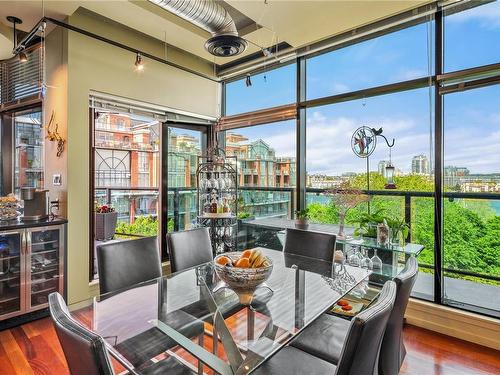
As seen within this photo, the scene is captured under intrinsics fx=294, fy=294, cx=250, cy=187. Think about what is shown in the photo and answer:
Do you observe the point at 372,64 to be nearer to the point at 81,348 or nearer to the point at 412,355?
the point at 412,355

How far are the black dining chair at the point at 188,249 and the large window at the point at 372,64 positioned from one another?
2228 millimetres

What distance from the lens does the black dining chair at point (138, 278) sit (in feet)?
4.98

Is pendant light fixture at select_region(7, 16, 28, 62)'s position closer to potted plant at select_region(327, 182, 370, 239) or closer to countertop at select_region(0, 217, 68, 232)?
countertop at select_region(0, 217, 68, 232)

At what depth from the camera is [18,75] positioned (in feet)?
12.0

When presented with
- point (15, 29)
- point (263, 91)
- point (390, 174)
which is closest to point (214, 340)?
point (390, 174)

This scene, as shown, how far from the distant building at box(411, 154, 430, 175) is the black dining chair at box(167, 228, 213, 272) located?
7.17ft

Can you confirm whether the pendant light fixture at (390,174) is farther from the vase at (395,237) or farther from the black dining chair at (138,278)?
the black dining chair at (138,278)

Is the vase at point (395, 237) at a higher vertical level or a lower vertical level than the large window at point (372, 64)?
lower

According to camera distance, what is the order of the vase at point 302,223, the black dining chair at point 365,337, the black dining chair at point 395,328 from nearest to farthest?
the black dining chair at point 365,337
the black dining chair at point 395,328
the vase at point 302,223

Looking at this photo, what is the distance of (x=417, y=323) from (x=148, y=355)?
256cm

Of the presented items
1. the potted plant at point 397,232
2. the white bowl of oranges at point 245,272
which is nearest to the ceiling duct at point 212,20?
the white bowl of oranges at point 245,272

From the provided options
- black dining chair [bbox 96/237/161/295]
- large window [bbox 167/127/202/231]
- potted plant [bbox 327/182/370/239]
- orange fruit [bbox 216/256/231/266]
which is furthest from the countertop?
potted plant [bbox 327/182/370/239]

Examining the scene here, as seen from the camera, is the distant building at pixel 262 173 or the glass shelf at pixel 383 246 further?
the distant building at pixel 262 173

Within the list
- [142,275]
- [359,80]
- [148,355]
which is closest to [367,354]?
[148,355]
